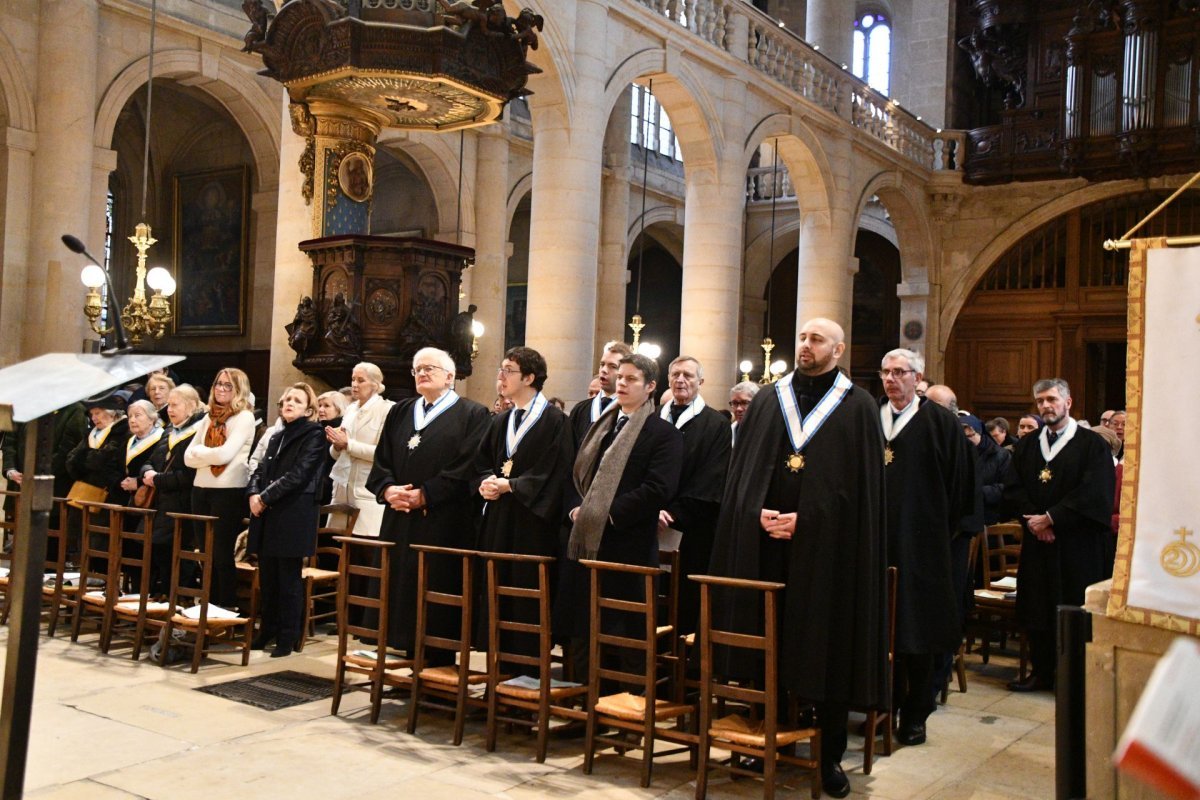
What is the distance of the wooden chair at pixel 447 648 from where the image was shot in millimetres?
5016

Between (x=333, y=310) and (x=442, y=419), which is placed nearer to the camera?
(x=442, y=419)

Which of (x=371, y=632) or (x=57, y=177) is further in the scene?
(x=57, y=177)

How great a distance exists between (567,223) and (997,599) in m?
5.99

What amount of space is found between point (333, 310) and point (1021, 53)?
48.2 ft

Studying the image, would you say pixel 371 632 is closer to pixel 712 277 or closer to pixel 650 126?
pixel 712 277

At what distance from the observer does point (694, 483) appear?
5562 millimetres

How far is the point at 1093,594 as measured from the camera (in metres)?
3.54

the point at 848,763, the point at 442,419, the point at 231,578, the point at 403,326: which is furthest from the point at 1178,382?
the point at 403,326

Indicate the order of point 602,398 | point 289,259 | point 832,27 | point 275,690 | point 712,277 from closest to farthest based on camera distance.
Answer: point 275,690, point 602,398, point 289,259, point 712,277, point 832,27

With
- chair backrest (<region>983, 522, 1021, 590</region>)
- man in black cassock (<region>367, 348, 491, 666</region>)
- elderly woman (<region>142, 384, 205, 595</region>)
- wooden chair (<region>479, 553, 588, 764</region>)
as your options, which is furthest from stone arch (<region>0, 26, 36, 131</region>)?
chair backrest (<region>983, 522, 1021, 590</region>)

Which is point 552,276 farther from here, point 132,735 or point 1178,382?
point 1178,382

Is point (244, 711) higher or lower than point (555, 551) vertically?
lower

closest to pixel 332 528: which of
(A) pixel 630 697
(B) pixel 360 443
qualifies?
(B) pixel 360 443

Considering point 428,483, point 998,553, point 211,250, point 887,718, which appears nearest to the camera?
point 887,718
